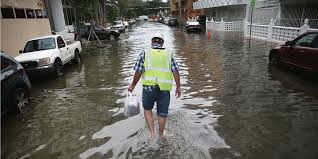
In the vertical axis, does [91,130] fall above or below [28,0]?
below

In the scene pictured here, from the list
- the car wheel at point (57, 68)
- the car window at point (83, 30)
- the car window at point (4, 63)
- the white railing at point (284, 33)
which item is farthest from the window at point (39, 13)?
the white railing at point (284, 33)

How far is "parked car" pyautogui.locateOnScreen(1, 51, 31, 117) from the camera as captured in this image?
648cm

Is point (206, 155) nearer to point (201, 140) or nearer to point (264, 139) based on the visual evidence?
point (201, 140)

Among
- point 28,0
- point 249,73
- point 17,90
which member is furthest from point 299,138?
point 28,0

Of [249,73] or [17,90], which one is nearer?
[17,90]

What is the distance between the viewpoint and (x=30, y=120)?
6648mm

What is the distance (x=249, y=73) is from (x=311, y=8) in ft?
47.7

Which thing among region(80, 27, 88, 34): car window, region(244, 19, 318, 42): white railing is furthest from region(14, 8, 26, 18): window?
region(244, 19, 318, 42): white railing

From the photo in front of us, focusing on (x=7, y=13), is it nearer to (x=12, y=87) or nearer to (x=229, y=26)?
(x=12, y=87)

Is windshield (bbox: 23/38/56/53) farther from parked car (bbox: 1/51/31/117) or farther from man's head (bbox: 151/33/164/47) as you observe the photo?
man's head (bbox: 151/33/164/47)

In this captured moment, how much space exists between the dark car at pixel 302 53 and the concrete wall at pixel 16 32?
499 inches

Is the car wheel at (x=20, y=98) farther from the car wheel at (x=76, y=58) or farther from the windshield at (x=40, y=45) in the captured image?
the car wheel at (x=76, y=58)

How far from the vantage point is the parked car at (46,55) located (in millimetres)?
10492

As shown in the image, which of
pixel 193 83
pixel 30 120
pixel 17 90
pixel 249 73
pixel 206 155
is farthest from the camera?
pixel 249 73
